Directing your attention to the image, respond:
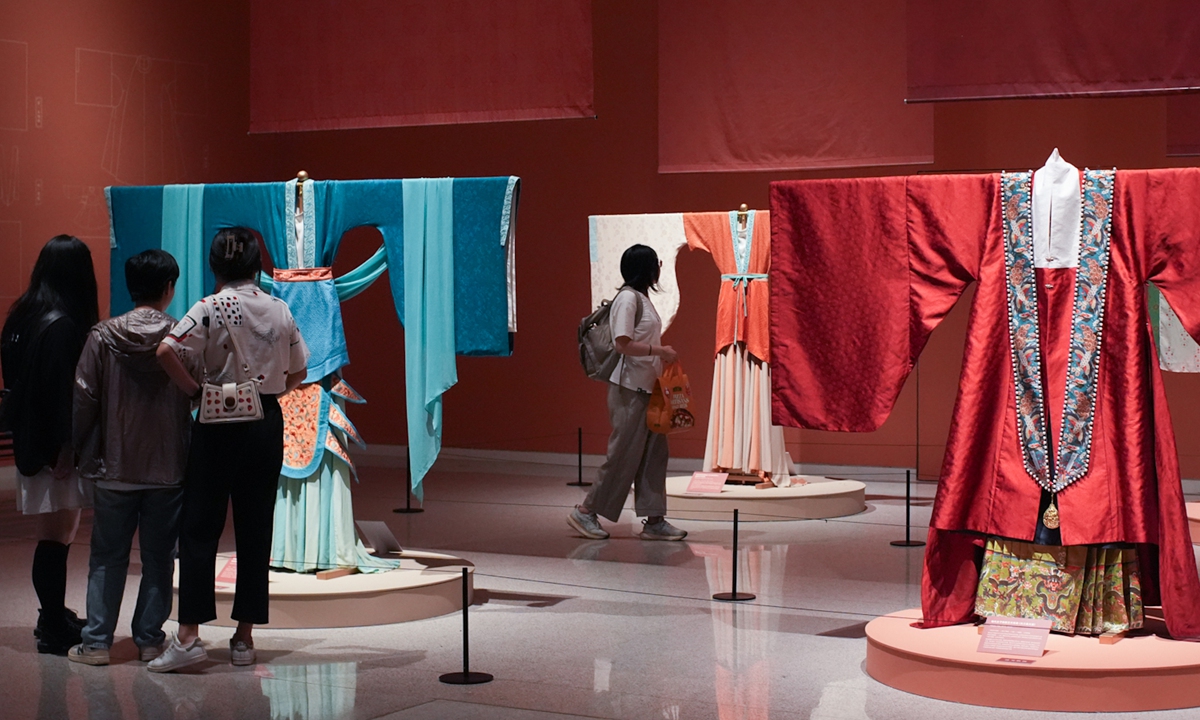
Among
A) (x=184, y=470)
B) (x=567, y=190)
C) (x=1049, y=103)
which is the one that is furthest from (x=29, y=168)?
(x=1049, y=103)

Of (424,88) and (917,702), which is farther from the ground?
(424,88)

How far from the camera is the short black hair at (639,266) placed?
645 cm

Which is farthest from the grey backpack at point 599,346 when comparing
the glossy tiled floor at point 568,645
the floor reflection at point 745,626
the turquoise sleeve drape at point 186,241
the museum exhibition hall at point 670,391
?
→ the turquoise sleeve drape at point 186,241

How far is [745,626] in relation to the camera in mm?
4902

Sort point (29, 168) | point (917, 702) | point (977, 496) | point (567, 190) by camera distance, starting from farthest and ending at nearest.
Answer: point (567, 190) < point (29, 168) < point (977, 496) < point (917, 702)

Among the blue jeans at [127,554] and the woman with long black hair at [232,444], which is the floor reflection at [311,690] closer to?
the woman with long black hair at [232,444]

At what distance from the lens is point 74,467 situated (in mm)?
4477

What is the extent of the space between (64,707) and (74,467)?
0.83 meters

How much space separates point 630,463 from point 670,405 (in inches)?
13.0

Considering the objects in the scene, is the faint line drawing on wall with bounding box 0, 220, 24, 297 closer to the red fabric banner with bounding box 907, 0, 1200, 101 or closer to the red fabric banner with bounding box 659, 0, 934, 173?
the red fabric banner with bounding box 659, 0, 934, 173

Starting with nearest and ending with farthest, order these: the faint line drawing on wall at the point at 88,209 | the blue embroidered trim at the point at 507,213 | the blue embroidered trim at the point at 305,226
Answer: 1. the blue embroidered trim at the point at 507,213
2. the blue embroidered trim at the point at 305,226
3. the faint line drawing on wall at the point at 88,209

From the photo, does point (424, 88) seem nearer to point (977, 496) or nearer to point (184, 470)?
point (184, 470)

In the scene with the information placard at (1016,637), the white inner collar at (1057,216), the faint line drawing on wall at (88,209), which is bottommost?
the information placard at (1016,637)

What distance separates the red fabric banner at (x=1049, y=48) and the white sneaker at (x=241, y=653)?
367cm
